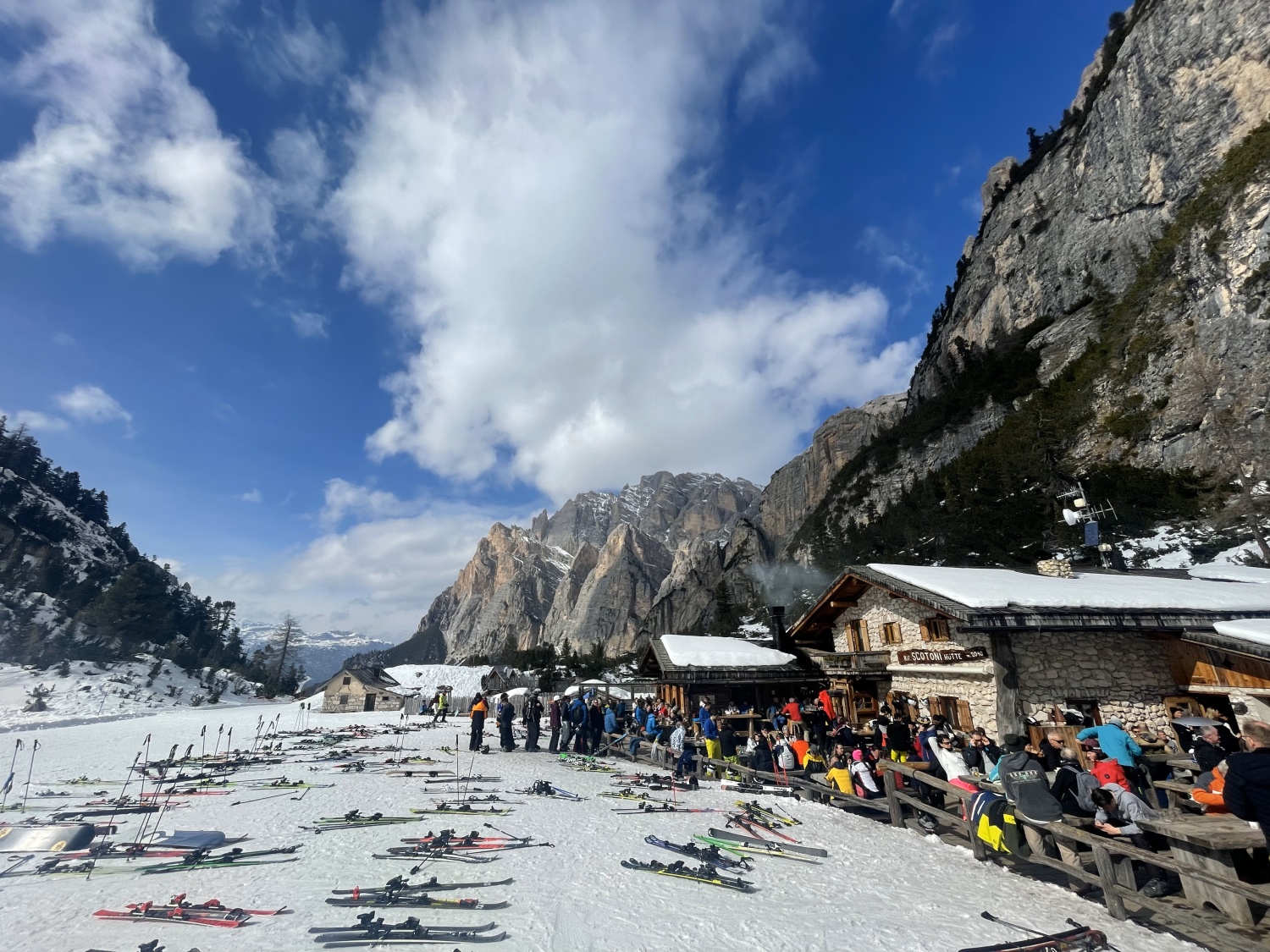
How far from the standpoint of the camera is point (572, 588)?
153 meters

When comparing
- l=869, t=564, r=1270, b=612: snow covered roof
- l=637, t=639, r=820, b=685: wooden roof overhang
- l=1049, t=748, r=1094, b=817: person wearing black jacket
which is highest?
l=869, t=564, r=1270, b=612: snow covered roof

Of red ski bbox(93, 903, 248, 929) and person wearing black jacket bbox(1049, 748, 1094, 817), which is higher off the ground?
person wearing black jacket bbox(1049, 748, 1094, 817)

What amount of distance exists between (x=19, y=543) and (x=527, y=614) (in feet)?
330

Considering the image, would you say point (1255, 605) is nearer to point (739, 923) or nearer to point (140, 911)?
point (739, 923)

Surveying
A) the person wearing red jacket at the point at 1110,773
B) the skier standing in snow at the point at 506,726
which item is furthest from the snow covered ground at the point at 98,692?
the person wearing red jacket at the point at 1110,773

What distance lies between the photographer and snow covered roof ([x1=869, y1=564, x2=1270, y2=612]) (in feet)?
46.4

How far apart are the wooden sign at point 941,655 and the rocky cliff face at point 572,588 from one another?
6302cm

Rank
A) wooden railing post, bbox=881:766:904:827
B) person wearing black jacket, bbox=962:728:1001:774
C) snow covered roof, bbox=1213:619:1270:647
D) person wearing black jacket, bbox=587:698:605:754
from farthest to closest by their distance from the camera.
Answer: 1. person wearing black jacket, bbox=587:698:605:754
2. snow covered roof, bbox=1213:619:1270:647
3. wooden railing post, bbox=881:766:904:827
4. person wearing black jacket, bbox=962:728:1001:774

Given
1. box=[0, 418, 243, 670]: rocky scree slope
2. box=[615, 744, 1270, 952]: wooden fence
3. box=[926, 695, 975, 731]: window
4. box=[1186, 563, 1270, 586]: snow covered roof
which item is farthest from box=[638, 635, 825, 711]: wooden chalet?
box=[0, 418, 243, 670]: rocky scree slope

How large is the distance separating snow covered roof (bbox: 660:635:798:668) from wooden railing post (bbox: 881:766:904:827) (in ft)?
38.3

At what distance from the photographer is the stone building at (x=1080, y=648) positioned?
44.7 feet

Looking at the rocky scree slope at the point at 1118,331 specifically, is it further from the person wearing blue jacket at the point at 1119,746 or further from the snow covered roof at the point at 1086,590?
the person wearing blue jacket at the point at 1119,746

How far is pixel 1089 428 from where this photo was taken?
41.4 meters

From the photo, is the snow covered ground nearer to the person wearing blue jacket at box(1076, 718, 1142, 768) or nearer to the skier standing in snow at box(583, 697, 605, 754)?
the skier standing in snow at box(583, 697, 605, 754)
